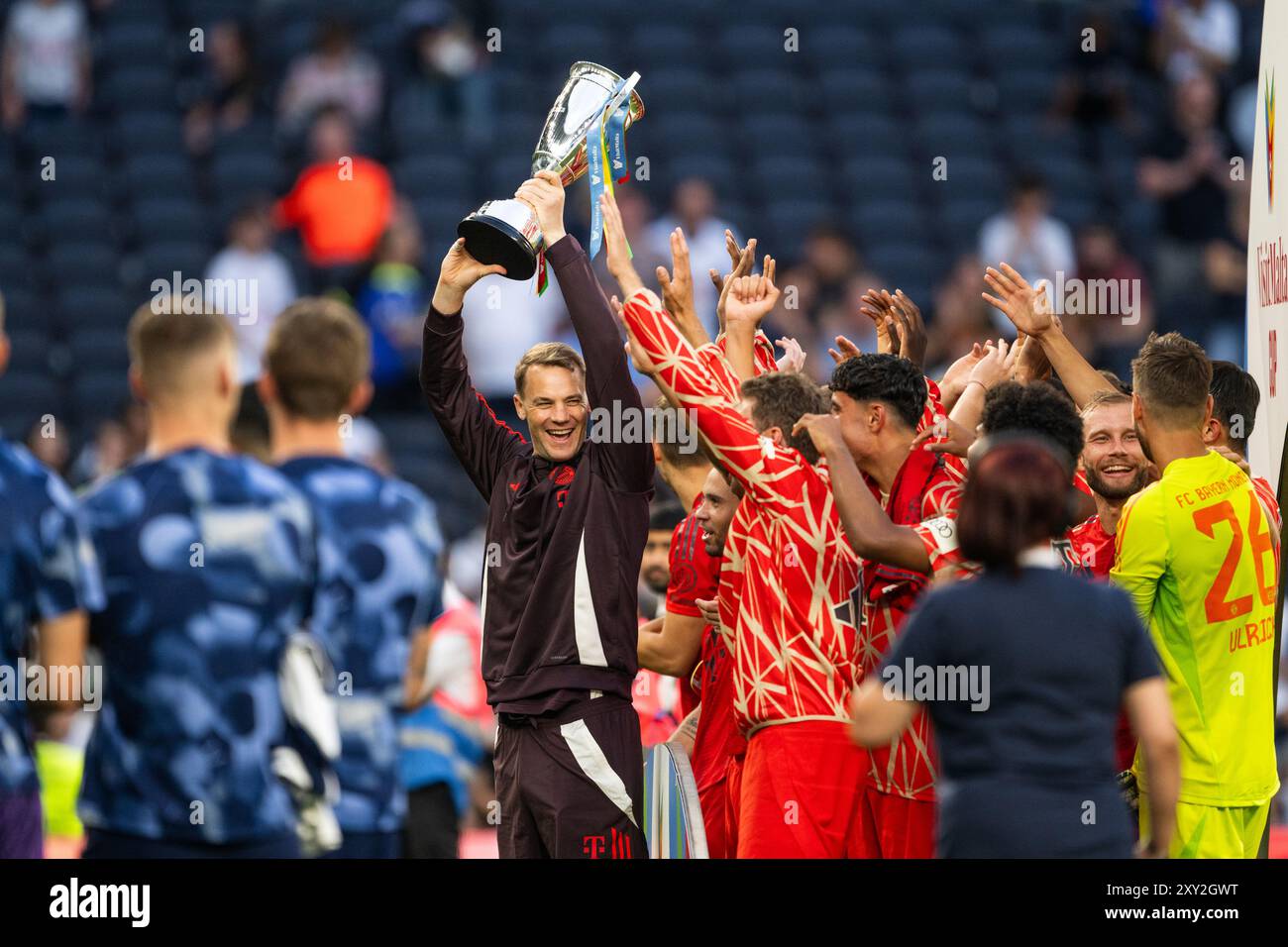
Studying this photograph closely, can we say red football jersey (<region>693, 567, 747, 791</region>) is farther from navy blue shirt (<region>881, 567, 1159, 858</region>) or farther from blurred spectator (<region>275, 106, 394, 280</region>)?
blurred spectator (<region>275, 106, 394, 280</region>)

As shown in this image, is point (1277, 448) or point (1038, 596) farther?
point (1277, 448)

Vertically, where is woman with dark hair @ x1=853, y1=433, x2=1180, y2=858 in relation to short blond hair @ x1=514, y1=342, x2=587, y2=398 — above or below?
below

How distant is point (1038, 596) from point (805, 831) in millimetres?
1327

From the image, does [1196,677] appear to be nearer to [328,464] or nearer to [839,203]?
[328,464]

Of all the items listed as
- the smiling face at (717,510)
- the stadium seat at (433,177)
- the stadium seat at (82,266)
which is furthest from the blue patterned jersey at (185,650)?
the stadium seat at (82,266)

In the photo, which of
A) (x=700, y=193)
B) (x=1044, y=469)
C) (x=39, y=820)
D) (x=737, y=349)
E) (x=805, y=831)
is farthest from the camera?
(x=700, y=193)

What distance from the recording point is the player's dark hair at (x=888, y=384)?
4598 millimetres

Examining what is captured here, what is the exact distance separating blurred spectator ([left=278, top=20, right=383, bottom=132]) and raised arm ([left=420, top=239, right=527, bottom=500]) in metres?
7.33

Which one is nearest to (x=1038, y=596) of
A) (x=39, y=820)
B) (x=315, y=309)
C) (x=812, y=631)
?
(x=812, y=631)

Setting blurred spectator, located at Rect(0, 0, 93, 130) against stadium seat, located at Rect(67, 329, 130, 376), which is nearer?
stadium seat, located at Rect(67, 329, 130, 376)

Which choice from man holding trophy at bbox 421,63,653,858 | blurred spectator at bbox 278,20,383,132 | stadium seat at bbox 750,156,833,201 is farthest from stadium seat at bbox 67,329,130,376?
man holding trophy at bbox 421,63,653,858

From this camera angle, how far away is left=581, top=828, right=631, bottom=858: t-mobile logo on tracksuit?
4.48m

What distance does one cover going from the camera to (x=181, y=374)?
3.67m

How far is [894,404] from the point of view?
15.1ft
